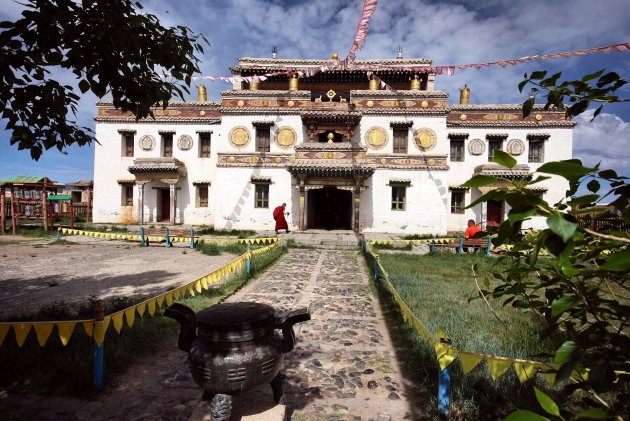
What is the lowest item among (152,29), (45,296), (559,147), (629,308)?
(45,296)

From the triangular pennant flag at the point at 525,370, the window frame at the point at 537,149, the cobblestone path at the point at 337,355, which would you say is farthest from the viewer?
the window frame at the point at 537,149

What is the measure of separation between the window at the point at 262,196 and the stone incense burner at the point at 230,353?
16007 millimetres

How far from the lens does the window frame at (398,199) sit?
17.9 meters

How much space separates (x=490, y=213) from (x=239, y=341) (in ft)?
68.6

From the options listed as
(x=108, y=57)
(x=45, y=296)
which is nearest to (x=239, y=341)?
(x=108, y=57)

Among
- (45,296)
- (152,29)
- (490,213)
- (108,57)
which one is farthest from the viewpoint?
(490,213)

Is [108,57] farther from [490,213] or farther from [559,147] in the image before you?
[559,147]

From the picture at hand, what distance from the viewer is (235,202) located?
60.3ft

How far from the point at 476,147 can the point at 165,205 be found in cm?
1946

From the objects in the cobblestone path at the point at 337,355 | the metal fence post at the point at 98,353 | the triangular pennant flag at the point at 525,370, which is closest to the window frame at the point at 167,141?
the cobblestone path at the point at 337,355

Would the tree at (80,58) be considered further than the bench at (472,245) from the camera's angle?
No

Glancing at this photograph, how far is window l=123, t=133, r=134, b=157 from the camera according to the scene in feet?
67.6

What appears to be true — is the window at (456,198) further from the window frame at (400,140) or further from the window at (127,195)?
the window at (127,195)

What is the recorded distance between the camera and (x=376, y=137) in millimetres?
18078
